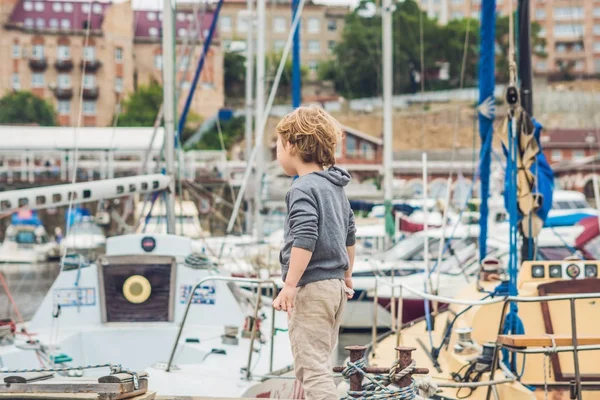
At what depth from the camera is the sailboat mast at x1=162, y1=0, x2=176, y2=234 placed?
10898mm

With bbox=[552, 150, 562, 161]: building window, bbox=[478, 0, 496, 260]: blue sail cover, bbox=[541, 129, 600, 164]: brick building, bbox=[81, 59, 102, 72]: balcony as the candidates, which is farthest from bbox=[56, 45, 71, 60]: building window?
bbox=[478, 0, 496, 260]: blue sail cover

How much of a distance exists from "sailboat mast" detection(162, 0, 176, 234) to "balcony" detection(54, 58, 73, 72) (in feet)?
234

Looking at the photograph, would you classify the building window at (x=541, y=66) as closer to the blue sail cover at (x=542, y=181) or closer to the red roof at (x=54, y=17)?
the red roof at (x=54, y=17)

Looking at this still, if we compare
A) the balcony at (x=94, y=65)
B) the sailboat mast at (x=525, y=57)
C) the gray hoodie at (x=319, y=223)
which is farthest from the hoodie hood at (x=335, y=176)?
the balcony at (x=94, y=65)

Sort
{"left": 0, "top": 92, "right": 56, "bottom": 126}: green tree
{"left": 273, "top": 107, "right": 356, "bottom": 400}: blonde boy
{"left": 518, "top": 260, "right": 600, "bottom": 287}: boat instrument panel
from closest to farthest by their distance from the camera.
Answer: {"left": 273, "top": 107, "right": 356, "bottom": 400}: blonde boy < {"left": 518, "top": 260, "right": 600, "bottom": 287}: boat instrument panel < {"left": 0, "top": 92, "right": 56, "bottom": 126}: green tree

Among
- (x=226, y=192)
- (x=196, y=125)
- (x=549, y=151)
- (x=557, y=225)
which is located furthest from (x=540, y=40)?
(x=557, y=225)

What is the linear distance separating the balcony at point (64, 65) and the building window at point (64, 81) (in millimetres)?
535

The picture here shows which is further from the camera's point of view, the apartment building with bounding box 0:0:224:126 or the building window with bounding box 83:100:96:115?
the building window with bounding box 83:100:96:115

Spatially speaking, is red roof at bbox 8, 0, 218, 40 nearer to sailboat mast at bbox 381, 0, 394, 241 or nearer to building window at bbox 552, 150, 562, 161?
building window at bbox 552, 150, 562, 161

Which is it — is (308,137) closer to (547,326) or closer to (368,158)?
(547,326)

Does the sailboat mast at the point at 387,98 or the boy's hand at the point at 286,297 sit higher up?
the sailboat mast at the point at 387,98

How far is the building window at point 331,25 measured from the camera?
104 m

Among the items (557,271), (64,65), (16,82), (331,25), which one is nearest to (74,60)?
(64,65)

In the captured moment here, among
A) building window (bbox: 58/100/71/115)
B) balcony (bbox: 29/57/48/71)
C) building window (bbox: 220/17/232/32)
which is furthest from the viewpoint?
building window (bbox: 220/17/232/32)
